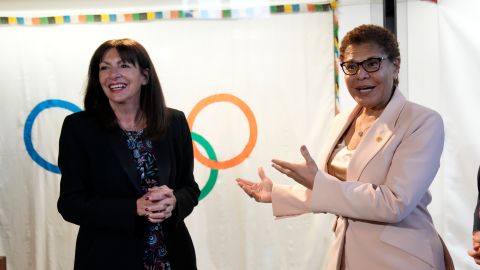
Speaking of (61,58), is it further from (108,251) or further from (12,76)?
(108,251)

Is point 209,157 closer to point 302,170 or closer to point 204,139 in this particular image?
point 204,139

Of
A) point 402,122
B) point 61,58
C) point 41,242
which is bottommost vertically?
point 41,242

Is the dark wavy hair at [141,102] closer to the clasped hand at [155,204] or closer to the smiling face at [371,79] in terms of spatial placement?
the clasped hand at [155,204]

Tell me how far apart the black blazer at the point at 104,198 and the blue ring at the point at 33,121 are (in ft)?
4.92

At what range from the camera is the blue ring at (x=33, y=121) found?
360cm

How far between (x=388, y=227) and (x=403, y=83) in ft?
5.81

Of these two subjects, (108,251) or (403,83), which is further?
(403,83)

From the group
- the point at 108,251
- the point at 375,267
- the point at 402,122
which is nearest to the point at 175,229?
the point at 108,251

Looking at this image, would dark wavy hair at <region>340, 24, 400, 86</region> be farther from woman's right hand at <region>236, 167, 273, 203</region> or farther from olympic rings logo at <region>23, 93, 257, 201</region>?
olympic rings logo at <region>23, 93, 257, 201</region>

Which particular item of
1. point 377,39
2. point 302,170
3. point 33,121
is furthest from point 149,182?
point 33,121

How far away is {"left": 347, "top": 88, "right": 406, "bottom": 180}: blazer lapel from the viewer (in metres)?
1.85

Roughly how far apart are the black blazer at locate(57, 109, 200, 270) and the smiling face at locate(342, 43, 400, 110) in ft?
2.67

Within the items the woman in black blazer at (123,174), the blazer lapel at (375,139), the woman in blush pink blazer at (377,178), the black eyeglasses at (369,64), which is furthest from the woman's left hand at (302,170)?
the woman in black blazer at (123,174)

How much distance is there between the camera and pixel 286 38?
3461 mm
